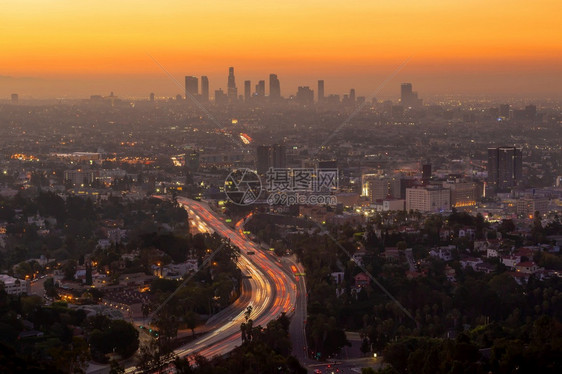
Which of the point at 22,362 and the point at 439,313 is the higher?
the point at 22,362

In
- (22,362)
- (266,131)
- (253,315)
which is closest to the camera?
(22,362)

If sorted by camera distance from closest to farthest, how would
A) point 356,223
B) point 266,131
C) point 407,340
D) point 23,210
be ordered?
point 407,340, point 356,223, point 23,210, point 266,131

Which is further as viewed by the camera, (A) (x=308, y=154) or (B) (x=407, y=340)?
(A) (x=308, y=154)

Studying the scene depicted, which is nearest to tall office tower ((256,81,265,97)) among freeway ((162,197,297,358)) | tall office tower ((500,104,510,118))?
tall office tower ((500,104,510,118))

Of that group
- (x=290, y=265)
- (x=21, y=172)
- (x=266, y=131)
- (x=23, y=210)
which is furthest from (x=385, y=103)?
(x=290, y=265)

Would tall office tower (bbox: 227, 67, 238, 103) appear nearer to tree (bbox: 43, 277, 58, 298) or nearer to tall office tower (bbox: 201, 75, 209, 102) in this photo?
tall office tower (bbox: 201, 75, 209, 102)

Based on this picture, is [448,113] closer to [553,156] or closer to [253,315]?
[553,156]

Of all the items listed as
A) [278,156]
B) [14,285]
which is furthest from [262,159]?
[14,285]

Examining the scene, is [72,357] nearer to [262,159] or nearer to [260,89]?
[262,159]

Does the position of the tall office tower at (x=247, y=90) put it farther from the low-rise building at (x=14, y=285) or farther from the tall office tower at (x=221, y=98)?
the low-rise building at (x=14, y=285)
